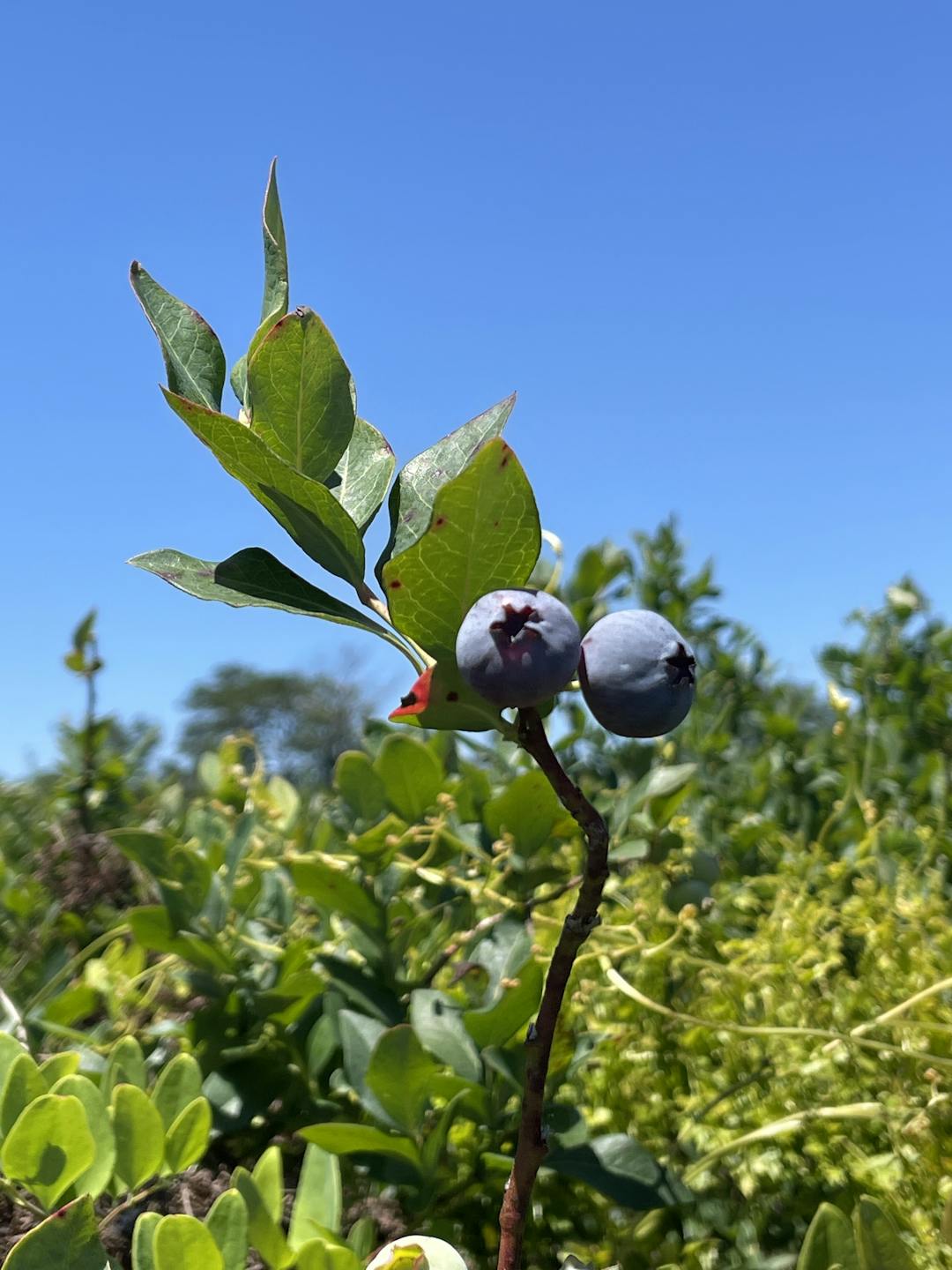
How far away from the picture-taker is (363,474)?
528mm

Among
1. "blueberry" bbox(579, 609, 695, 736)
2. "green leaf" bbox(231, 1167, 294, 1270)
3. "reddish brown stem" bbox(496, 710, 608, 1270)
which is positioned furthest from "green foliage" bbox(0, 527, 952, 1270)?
"blueberry" bbox(579, 609, 695, 736)

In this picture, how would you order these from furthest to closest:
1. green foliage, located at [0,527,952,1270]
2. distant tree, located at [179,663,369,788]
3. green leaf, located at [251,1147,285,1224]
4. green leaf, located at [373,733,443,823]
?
distant tree, located at [179,663,369,788] < green leaf, located at [373,733,443,823] < green foliage, located at [0,527,952,1270] < green leaf, located at [251,1147,285,1224]

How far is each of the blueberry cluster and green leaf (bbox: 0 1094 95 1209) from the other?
0.36 m

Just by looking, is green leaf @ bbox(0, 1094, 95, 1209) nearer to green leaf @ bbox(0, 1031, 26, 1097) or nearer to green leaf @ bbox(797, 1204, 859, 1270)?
green leaf @ bbox(0, 1031, 26, 1097)

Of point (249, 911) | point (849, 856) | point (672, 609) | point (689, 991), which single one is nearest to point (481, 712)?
point (249, 911)

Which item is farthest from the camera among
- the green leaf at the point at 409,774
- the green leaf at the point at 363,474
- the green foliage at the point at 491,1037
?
the green leaf at the point at 409,774

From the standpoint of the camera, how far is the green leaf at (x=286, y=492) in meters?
0.44

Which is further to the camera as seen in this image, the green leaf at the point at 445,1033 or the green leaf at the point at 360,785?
the green leaf at the point at 360,785

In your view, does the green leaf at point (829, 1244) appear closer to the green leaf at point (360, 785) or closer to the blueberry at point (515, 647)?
the blueberry at point (515, 647)

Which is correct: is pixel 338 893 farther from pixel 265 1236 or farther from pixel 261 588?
pixel 261 588

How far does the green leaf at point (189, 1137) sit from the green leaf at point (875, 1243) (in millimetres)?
375

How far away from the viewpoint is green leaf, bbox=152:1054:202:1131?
689 mm

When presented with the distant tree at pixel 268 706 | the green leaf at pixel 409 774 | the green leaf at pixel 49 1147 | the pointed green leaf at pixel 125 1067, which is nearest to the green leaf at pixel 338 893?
the green leaf at pixel 409 774

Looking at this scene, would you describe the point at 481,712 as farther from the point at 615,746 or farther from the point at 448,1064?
the point at 615,746
